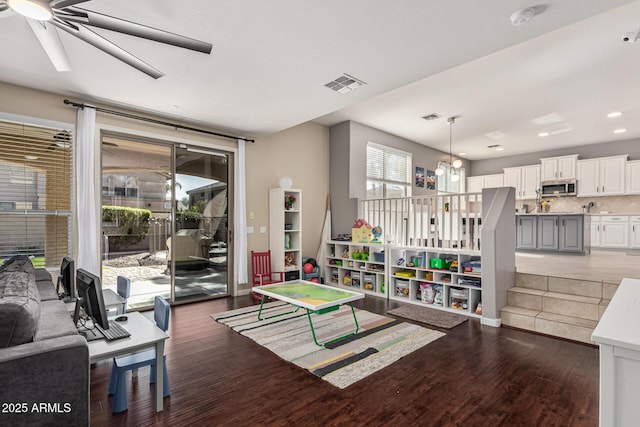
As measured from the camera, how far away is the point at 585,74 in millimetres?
4250

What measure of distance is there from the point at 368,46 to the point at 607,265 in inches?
217

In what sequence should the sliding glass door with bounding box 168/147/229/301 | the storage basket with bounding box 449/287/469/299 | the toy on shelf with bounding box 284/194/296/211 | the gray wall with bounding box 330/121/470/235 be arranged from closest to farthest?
the storage basket with bounding box 449/287/469/299
the sliding glass door with bounding box 168/147/229/301
the toy on shelf with bounding box 284/194/296/211
the gray wall with bounding box 330/121/470/235

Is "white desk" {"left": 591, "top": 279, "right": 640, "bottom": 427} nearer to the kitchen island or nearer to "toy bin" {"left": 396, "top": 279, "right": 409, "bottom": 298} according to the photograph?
"toy bin" {"left": 396, "top": 279, "right": 409, "bottom": 298}

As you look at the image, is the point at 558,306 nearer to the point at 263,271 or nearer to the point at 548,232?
the point at 548,232

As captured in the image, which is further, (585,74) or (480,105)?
(480,105)

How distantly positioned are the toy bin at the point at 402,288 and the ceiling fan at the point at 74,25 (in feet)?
14.2

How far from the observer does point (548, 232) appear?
715cm

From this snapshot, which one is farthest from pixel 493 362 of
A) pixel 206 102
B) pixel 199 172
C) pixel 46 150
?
pixel 46 150

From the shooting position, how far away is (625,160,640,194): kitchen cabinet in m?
7.62

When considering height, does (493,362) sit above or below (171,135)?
below

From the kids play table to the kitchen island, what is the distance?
5711 millimetres

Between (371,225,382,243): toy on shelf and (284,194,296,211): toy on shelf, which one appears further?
(284,194,296,211): toy on shelf

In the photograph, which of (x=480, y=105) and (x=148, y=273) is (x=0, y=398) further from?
(x=480, y=105)

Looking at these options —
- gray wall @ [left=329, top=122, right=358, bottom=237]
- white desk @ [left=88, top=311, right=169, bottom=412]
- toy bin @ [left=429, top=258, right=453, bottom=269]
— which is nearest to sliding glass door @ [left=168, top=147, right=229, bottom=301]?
gray wall @ [left=329, top=122, right=358, bottom=237]
